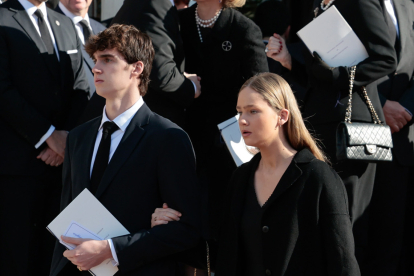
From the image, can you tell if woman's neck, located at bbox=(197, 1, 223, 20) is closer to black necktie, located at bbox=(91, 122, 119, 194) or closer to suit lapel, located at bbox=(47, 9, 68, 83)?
suit lapel, located at bbox=(47, 9, 68, 83)

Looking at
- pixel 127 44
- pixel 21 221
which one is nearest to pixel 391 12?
pixel 127 44

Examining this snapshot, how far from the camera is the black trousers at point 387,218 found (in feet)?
14.3

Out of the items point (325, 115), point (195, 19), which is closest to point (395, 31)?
point (325, 115)

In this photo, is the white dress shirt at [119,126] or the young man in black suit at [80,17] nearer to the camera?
the white dress shirt at [119,126]

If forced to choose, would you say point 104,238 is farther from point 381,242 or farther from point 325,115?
point 381,242

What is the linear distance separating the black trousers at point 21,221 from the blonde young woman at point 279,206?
1312mm

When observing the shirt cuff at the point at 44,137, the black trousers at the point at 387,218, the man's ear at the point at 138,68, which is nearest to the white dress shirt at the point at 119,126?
the man's ear at the point at 138,68

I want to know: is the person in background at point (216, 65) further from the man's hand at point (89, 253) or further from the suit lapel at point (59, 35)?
the man's hand at point (89, 253)

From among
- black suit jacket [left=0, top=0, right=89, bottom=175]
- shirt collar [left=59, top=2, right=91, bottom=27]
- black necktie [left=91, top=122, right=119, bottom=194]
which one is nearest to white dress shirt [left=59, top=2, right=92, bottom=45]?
shirt collar [left=59, top=2, right=91, bottom=27]

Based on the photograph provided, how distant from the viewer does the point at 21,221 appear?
13.1 ft

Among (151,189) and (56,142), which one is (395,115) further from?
(56,142)

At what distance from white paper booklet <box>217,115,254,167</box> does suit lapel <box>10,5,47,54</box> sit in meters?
1.38

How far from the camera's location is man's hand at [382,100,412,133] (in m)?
4.19

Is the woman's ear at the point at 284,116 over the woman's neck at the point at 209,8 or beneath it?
beneath
